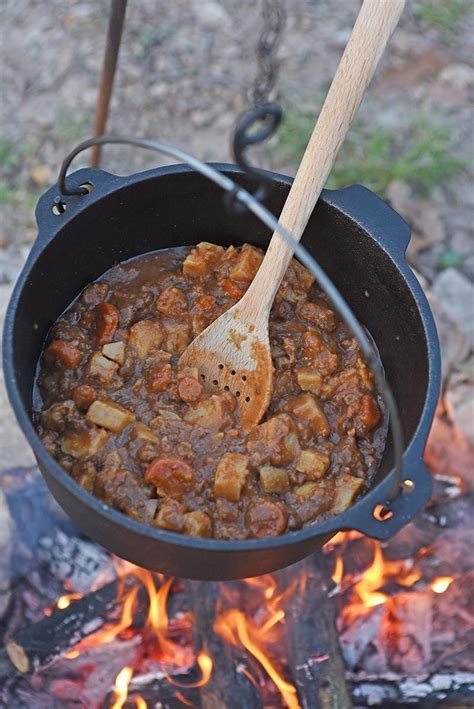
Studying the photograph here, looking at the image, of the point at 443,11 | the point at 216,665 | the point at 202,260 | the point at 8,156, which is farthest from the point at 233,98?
the point at 216,665

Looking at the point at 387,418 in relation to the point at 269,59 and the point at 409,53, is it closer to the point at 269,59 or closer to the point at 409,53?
the point at 269,59

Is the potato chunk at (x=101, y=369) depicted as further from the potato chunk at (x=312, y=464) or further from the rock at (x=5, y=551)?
the rock at (x=5, y=551)

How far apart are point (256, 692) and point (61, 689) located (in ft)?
2.39

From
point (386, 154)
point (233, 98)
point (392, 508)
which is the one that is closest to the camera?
point (392, 508)

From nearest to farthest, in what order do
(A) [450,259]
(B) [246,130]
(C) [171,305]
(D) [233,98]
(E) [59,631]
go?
1. (B) [246,130]
2. (C) [171,305]
3. (E) [59,631]
4. (A) [450,259]
5. (D) [233,98]

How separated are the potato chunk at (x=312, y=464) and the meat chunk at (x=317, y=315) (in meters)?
0.52

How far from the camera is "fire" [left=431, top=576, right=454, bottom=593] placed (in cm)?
312

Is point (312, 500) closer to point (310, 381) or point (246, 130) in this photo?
point (310, 381)

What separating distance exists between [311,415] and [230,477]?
0.38 m

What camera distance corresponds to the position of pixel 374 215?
260 cm

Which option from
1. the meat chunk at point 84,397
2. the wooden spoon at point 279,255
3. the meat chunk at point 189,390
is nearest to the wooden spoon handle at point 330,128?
the wooden spoon at point 279,255

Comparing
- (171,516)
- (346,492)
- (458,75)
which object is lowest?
(171,516)

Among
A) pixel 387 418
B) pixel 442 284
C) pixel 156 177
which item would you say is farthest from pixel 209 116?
pixel 387 418

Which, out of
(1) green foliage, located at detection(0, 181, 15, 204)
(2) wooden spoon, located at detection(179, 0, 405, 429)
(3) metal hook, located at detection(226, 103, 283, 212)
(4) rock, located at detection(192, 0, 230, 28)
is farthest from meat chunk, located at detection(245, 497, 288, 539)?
(4) rock, located at detection(192, 0, 230, 28)
